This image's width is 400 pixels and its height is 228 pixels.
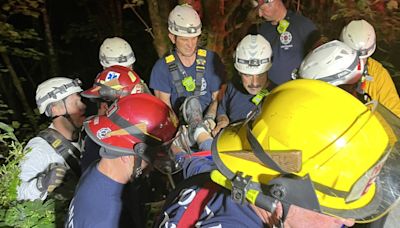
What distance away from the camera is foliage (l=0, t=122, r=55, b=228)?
Answer: 3.89 metres

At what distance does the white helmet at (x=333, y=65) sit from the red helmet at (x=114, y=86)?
4.98 feet

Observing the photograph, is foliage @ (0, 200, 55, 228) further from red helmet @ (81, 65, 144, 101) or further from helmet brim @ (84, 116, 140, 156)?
helmet brim @ (84, 116, 140, 156)

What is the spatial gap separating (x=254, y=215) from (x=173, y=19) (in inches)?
137

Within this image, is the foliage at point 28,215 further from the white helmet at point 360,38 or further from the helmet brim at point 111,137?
the white helmet at point 360,38

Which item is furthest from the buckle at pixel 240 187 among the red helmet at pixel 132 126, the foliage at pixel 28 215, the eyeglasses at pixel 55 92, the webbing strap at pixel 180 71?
the webbing strap at pixel 180 71

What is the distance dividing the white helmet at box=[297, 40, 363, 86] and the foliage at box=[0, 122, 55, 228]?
2.36 meters

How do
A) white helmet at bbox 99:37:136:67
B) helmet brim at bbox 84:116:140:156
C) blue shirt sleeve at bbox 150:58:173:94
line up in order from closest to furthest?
helmet brim at bbox 84:116:140:156
blue shirt sleeve at bbox 150:58:173:94
white helmet at bbox 99:37:136:67

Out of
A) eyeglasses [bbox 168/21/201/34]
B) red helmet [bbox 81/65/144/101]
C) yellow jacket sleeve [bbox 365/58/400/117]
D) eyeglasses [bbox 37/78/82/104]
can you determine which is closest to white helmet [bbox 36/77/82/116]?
eyeglasses [bbox 37/78/82/104]

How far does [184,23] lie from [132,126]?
237 centimetres

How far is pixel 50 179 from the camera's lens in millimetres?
3994

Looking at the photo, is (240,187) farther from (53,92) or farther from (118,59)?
(118,59)

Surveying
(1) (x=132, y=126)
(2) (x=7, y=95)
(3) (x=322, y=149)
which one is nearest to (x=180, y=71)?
(1) (x=132, y=126)

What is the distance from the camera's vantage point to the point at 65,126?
442cm

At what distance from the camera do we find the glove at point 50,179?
3.99 metres
